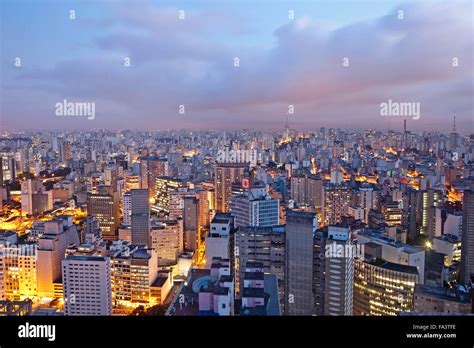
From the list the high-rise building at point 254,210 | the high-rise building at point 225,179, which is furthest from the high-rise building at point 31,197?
the high-rise building at point 254,210

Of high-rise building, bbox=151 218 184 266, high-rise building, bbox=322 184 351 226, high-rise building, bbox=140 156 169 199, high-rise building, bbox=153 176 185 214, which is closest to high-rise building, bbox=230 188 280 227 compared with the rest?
high-rise building, bbox=151 218 184 266

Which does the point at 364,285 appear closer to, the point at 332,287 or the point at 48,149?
the point at 332,287

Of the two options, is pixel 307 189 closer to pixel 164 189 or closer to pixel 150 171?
pixel 164 189

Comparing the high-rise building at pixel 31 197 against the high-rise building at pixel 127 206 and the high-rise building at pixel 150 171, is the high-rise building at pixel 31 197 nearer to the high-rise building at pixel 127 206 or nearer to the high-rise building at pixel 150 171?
the high-rise building at pixel 127 206

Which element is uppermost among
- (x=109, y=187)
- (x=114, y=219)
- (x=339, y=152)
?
(x=339, y=152)

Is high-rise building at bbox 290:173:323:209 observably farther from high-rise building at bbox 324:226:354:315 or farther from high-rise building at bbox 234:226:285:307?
high-rise building at bbox 324:226:354:315

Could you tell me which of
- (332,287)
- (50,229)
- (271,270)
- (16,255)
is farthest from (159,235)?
(332,287)

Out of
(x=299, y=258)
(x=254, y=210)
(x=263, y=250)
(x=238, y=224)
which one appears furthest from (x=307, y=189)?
(x=299, y=258)
